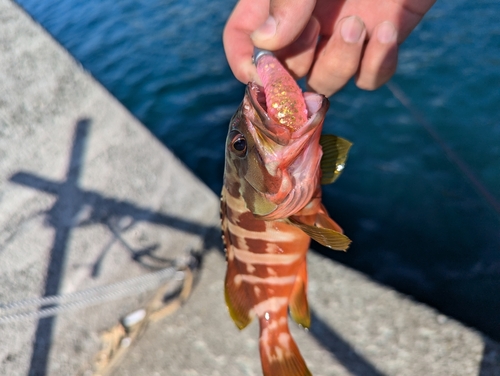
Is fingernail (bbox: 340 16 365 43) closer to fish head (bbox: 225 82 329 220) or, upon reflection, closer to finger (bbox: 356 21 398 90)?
finger (bbox: 356 21 398 90)

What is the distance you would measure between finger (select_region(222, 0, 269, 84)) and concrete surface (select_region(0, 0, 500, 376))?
1690 millimetres

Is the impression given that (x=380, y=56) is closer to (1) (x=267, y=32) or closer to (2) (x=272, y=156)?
(1) (x=267, y=32)

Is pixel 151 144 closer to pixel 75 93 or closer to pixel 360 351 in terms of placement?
pixel 75 93

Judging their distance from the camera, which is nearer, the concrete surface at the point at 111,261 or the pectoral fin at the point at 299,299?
the pectoral fin at the point at 299,299

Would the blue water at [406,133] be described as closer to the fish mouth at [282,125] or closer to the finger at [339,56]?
the finger at [339,56]

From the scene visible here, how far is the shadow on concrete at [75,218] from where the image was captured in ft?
11.3

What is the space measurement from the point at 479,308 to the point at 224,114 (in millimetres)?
4785

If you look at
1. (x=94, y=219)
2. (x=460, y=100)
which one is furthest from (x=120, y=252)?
(x=460, y=100)

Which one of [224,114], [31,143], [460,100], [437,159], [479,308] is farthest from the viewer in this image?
[224,114]

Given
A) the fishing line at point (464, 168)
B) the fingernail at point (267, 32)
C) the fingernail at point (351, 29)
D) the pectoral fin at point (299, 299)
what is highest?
the fingernail at point (267, 32)

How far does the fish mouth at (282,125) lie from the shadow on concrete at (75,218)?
268cm

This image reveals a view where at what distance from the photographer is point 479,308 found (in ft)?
13.0

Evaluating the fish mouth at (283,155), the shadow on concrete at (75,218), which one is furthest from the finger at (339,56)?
the shadow on concrete at (75,218)

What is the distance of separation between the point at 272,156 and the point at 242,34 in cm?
163
